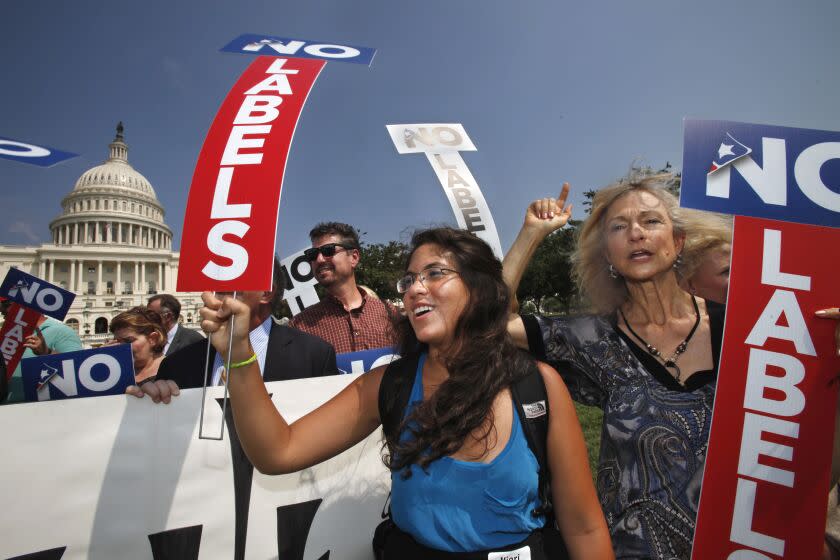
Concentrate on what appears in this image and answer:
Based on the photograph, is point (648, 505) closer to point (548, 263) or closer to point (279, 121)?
point (279, 121)

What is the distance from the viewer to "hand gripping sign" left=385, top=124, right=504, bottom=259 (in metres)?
4.04

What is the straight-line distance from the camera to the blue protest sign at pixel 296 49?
77.2 inches

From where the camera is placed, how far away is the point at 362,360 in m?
3.37

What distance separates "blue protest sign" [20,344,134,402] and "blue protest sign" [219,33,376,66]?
1580mm

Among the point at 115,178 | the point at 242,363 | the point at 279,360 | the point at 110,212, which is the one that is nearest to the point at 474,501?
the point at 242,363

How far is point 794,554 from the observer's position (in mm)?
1513

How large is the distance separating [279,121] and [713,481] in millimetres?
1975

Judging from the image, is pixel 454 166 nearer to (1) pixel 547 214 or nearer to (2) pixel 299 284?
(1) pixel 547 214

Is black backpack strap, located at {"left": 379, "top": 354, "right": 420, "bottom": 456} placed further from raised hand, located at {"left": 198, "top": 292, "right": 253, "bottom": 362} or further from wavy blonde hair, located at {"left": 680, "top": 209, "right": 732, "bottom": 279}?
wavy blonde hair, located at {"left": 680, "top": 209, "right": 732, "bottom": 279}

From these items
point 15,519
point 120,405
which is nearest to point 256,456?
point 120,405

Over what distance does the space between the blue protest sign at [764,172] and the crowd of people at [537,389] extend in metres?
0.33

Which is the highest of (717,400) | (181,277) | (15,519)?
(181,277)

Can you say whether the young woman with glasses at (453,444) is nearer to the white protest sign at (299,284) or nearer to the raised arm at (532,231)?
the raised arm at (532,231)

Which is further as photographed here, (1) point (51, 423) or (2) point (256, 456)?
(1) point (51, 423)
